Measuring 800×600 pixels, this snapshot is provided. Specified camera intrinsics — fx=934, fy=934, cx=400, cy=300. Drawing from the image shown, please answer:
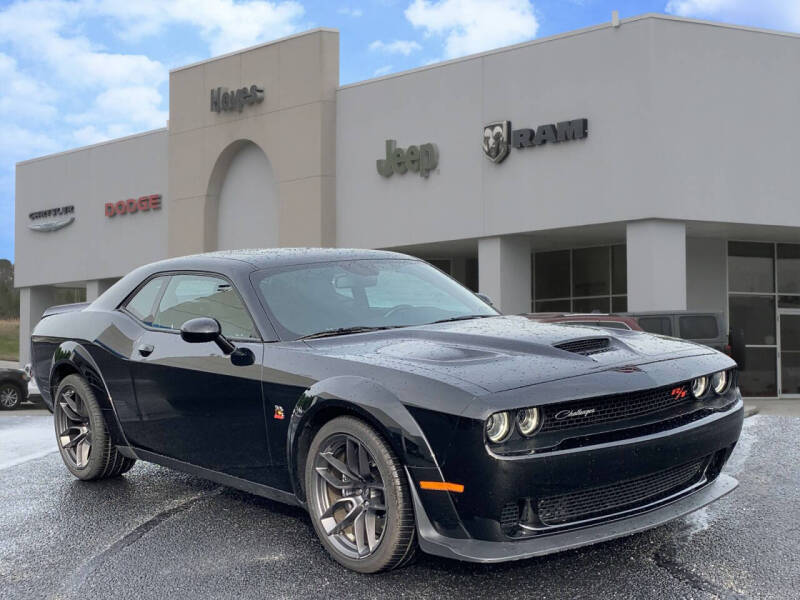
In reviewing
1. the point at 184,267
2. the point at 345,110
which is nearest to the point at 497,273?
the point at 345,110

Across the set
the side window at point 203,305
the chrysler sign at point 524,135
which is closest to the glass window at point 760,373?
the chrysler sign at point 524,135

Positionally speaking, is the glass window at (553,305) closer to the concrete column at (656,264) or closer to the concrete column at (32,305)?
the concrete column at (656,264)

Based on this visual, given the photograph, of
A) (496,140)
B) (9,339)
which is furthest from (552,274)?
(9,339)

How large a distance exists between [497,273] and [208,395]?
17.8 meters

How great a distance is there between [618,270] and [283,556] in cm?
2025

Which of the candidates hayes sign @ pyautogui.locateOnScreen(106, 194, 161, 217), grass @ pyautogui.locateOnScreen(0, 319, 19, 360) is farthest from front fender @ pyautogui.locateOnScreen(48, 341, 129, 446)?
grass @ pyautogui.locateOnScreen(0, 319, 19, 360)

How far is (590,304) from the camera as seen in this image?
24.5 metres

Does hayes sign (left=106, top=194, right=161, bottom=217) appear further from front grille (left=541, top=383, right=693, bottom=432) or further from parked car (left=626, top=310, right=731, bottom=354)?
front grille (left=541, top=383, right=693, bottom=432)

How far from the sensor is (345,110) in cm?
2542

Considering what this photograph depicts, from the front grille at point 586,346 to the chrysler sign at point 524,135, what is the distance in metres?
16.5

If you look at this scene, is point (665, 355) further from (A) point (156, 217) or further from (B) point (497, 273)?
(A) point (156, 217)

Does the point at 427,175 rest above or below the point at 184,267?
above

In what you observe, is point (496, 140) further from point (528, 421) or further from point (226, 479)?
point (528, 421)

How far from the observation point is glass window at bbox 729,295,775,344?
22844 millimetres
